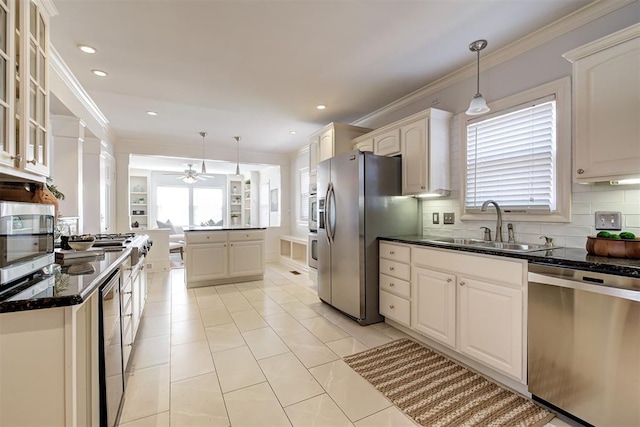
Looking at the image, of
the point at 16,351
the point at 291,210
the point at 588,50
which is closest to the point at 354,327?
the point at 16,351

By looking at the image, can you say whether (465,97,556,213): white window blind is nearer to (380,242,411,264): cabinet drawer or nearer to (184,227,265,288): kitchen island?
(380,242,411,264): cabinet drawer

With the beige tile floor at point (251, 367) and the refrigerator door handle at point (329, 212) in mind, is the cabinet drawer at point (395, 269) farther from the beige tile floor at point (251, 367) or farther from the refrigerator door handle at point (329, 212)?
the refrigerator door handle at point (329, 212)

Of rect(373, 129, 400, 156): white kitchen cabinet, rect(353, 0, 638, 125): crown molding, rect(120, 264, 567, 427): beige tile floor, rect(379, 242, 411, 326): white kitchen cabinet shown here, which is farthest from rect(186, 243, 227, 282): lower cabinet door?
rect(353, 0, 638, 125): crown molding

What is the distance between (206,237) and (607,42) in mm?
4656

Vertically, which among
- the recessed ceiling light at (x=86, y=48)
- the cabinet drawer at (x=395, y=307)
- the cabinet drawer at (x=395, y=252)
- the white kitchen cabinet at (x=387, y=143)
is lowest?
the cabinet drawer at (x=395, y=307)

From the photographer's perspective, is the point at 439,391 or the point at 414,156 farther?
the point at 414,156

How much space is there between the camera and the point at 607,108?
168 centimetres

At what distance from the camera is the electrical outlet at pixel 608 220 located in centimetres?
186

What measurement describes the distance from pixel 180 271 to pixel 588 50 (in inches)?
249

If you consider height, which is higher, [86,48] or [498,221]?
[86,48]

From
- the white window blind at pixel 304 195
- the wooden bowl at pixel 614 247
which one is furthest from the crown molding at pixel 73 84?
the wooden bowl at pixel 614 247

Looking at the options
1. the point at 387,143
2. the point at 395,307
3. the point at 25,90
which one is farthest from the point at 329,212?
the point at 25,90

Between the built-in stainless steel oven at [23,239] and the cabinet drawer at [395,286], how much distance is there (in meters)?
2.54

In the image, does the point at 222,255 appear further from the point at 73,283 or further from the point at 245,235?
the point at 73,283
